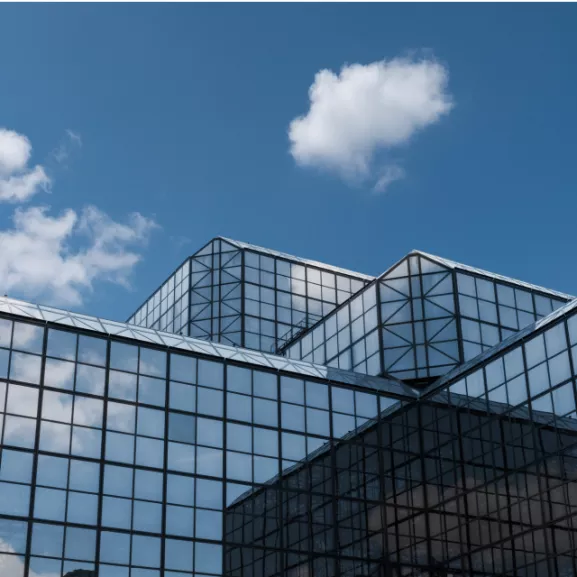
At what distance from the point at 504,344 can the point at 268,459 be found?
12.7m

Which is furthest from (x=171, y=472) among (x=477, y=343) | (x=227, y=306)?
(x=227, y=306)

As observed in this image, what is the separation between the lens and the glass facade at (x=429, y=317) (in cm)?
5956

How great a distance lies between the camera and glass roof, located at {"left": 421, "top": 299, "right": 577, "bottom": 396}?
155ft

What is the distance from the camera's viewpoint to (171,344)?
163 ft

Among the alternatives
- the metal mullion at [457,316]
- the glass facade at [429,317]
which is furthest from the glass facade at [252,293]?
the metal mullion at [457,316]

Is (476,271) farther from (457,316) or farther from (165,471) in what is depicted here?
(165,471)

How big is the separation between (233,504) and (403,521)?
949 cm

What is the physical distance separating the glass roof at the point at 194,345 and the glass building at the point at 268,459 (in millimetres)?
119

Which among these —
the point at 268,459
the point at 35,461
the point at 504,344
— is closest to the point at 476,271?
the point at 504,344

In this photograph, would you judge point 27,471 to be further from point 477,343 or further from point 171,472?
point 477,343

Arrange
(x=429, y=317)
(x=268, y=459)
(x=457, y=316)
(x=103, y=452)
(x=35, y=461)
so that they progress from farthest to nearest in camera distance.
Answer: (x=429, y=317), (x=457, y=316), (x=268, y=459), (x=103, y=452), (x=35, y=461)

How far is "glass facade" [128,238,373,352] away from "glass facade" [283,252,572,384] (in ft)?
59.3

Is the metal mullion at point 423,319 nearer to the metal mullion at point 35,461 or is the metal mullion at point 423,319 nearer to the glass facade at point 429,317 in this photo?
the glass facade at point 429,317

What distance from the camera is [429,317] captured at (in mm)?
60688
